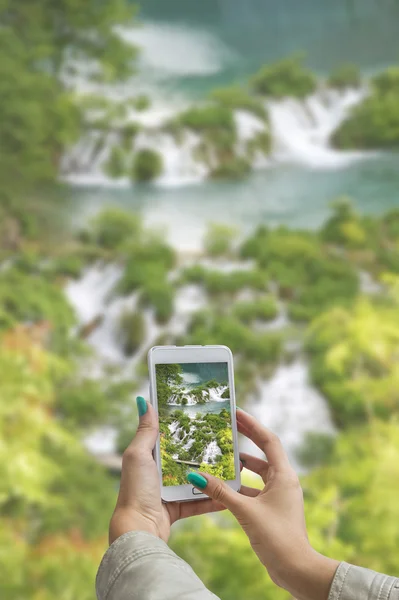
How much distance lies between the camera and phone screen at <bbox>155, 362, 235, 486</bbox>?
66 centimetres

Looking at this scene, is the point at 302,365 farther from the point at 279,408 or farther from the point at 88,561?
the point at 88,561

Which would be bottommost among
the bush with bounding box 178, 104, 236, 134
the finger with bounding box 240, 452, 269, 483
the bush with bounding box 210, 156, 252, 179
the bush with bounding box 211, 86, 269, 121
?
the finger with bounding box 240, 452, 269, 483

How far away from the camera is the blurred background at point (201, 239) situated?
7.54ft

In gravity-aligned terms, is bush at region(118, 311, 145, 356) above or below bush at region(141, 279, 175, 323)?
below

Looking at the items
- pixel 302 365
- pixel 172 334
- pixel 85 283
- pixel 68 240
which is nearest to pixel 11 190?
pixel 68 240

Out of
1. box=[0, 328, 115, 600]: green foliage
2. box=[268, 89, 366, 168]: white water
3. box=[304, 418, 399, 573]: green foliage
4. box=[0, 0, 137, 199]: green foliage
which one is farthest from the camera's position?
box=[268, 89, 366, 168]: white water

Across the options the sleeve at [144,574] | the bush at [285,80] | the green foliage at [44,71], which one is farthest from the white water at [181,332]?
the sleeve at [144,574]

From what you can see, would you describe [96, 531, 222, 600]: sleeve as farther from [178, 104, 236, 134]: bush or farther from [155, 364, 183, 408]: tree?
[178, 104, 236, 134]: bush

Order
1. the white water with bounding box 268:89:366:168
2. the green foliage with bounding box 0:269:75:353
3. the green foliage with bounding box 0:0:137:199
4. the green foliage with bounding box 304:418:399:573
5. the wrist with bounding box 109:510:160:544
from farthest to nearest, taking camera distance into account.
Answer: the white water with bounding box 268:89:366:168 → the green foliage with bounding box 0:0:137:199 → the green foliage with bounding box 0:269:75:353 → the green foliage with bounding box 304:418:399:573 → the wrist with bounding box 109:510:160:544

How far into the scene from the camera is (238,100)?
2.67m

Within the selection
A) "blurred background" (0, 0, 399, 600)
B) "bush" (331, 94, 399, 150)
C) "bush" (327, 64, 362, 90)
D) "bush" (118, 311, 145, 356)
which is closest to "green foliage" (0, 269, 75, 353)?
"blurred background" (0, 0, 399, 600)

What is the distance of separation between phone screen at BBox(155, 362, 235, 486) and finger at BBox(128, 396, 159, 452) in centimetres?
3

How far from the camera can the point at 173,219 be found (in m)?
2.55

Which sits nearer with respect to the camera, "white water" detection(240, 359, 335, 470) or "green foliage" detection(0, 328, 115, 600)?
"green foliage" detection(0, 328, 115, 600)
